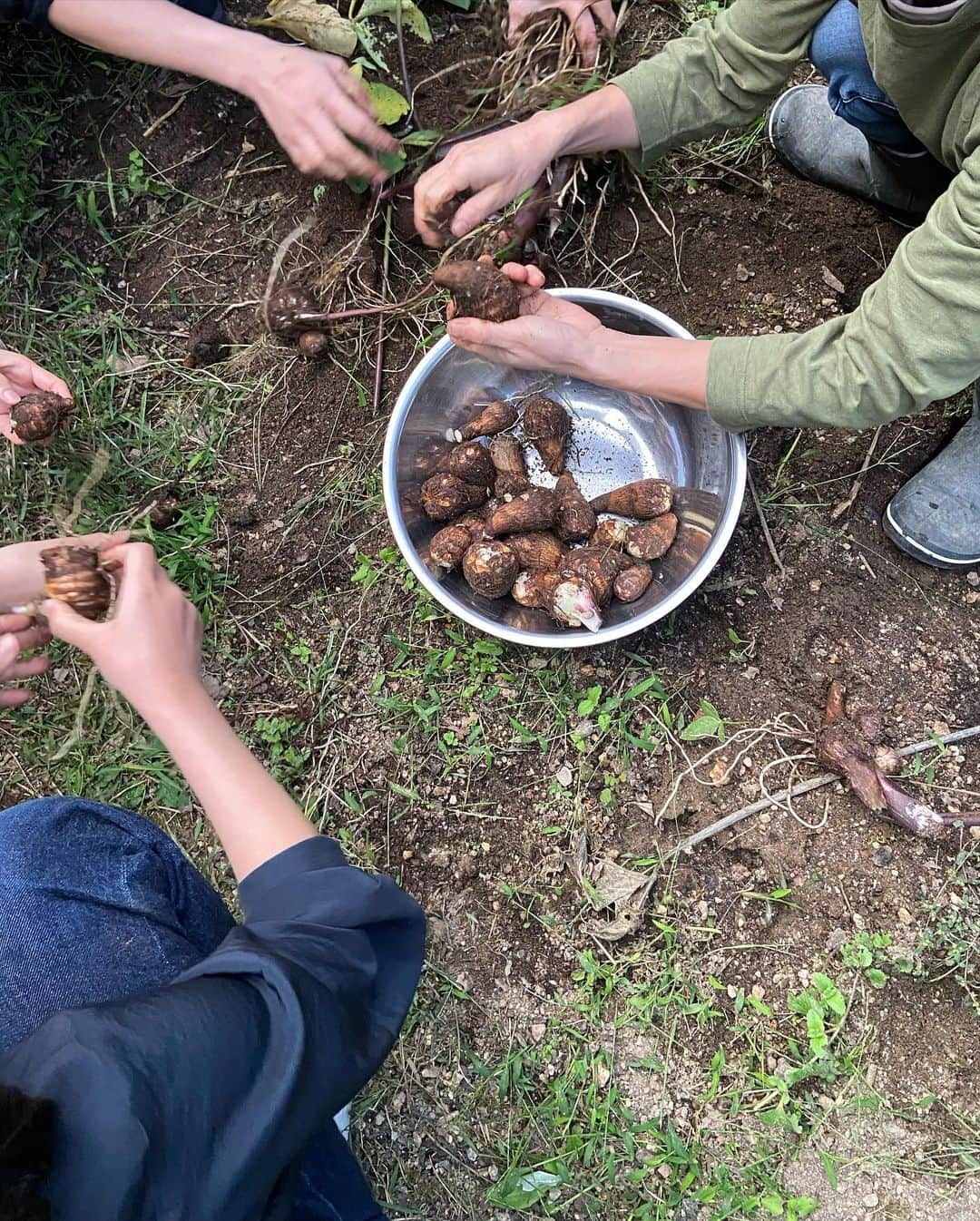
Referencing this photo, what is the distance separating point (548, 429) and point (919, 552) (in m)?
0.99

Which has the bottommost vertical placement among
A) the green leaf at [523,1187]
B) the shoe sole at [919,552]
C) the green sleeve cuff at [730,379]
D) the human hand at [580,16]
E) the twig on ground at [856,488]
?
the green leaf at [523,1187]

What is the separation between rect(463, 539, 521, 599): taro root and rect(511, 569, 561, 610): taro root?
1.0 inches

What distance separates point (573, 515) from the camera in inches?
82.2

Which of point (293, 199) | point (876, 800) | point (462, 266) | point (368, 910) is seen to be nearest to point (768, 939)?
point (876, 800)

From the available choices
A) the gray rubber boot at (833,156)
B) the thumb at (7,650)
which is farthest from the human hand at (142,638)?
the gray rubber boot at (833,156)

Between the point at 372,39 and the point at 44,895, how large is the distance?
2.36 meters

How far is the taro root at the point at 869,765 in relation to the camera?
1.99m

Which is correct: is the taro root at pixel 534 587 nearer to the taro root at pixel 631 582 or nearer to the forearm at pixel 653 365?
the taro root at pixel 631 582

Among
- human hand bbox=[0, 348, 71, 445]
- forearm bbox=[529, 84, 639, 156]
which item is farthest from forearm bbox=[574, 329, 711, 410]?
human hand bbox=[0, 348, 71, 445]

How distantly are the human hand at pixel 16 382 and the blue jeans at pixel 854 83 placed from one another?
1987 millimetres

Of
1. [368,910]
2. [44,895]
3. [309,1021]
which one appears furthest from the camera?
[44,895]

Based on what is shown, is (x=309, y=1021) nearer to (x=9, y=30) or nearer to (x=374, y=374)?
(x=374, y=374)

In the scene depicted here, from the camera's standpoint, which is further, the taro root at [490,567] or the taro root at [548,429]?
the taro root at [548,429]

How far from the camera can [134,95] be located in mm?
2447
